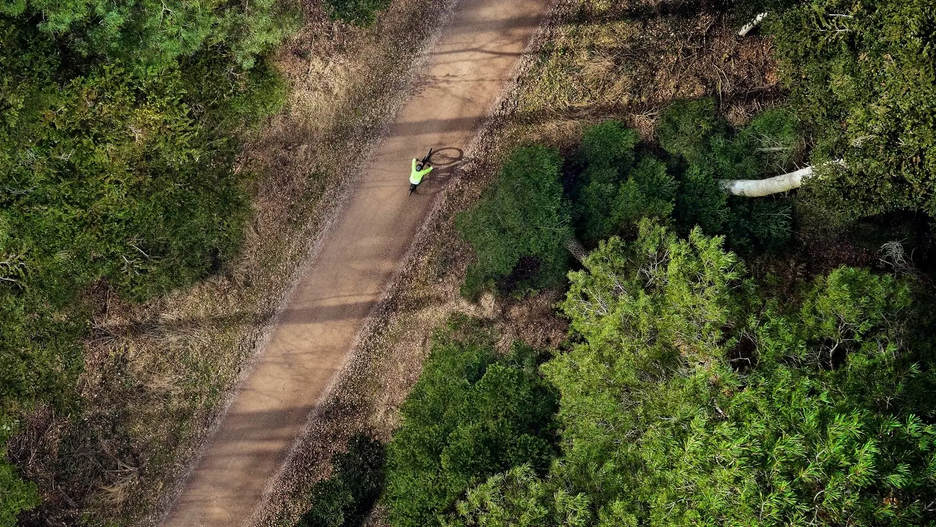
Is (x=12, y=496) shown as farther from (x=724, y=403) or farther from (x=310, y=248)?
(x=724, y=403)

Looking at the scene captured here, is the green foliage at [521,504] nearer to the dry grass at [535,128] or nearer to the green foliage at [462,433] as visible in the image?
the green foliage at [462,433]

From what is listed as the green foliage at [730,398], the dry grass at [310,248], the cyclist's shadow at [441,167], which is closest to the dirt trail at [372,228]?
the cyclist's shadow at [441,167]

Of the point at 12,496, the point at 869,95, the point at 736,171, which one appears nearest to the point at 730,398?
the point at 736,171

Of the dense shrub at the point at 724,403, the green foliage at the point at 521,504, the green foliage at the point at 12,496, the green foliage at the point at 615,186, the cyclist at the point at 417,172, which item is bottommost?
the green foliage at the point at 521,504

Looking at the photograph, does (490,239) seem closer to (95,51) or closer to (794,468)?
(794,468)

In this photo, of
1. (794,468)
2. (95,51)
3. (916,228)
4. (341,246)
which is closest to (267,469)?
(341,246)

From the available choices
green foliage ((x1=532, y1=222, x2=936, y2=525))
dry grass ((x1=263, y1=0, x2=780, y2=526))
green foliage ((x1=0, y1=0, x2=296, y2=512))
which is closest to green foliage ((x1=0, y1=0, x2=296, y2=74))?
green foliage ((x1=0, y1=0, x2=296, y2=512))
